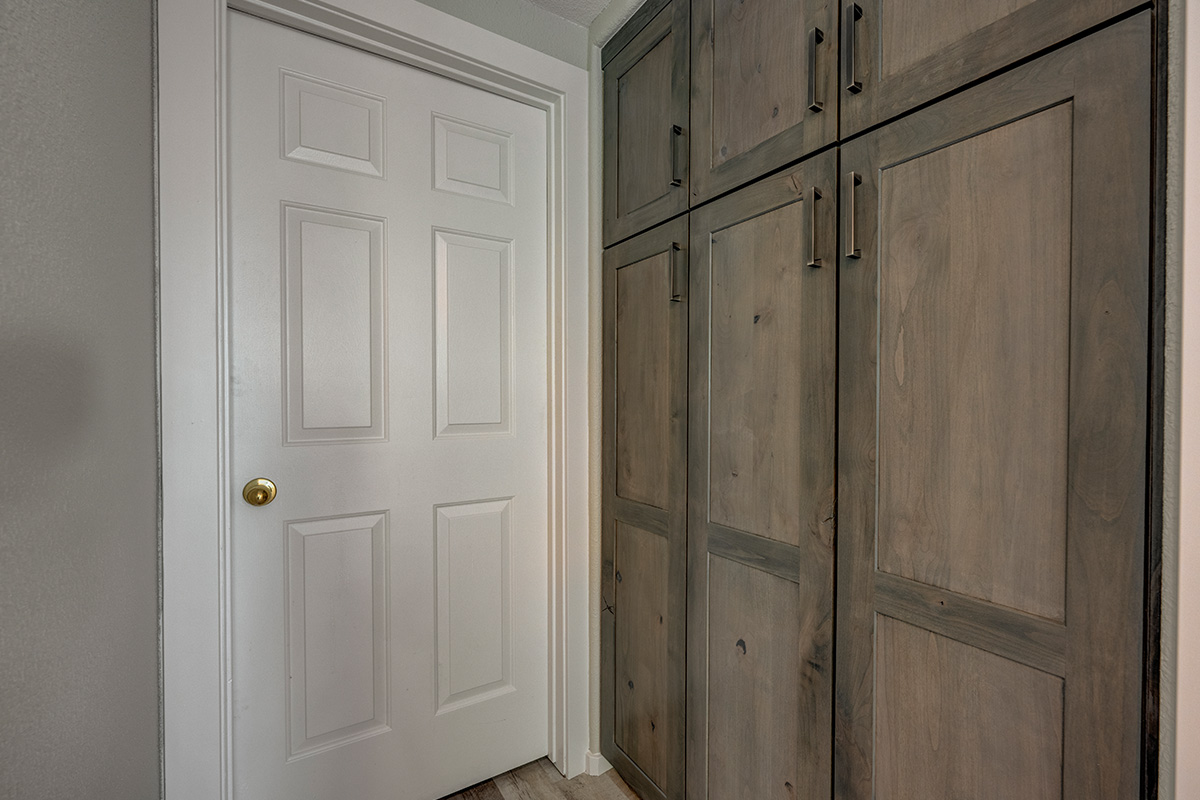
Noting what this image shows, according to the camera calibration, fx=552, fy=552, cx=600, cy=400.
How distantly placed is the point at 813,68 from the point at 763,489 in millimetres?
803

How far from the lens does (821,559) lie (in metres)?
1.02

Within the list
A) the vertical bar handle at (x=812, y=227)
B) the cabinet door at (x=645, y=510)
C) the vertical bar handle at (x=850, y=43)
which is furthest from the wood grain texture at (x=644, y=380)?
the vertical bar handle at (x=850, y=43)

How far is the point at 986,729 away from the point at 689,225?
1.10 meters

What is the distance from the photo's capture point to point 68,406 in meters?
0.52

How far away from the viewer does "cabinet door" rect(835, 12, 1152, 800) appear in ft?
2.18

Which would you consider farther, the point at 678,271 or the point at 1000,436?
the point at 678,271

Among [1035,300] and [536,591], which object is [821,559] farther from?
[536,591]

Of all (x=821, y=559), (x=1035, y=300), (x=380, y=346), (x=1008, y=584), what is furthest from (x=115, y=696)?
(x=1035, y=300)

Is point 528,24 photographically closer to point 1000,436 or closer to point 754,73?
point 754,73

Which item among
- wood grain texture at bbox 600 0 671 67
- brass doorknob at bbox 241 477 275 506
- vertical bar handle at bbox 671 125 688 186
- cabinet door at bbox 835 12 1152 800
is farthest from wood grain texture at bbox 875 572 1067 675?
wood grain texture at bbox 600 0 671 67

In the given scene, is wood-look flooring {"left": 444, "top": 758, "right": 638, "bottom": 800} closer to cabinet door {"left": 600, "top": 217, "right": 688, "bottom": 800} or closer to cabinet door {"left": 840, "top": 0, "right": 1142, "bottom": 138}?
cabinet door {"left": 600, "top": 217, "right": 688, "bottom": 800}

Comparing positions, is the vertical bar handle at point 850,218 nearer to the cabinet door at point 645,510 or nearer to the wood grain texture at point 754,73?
the wood grain texture at point 754,73

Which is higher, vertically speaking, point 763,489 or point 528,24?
point 528,24

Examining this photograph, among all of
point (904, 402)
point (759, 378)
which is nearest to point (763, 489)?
point (759, 378)
